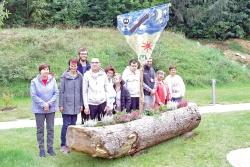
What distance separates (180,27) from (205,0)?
9.72 ft

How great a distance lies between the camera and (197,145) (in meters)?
9.77

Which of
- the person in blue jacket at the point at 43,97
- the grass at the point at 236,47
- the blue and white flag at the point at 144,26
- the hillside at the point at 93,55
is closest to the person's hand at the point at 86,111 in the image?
the person in blue jacket at the point at 43,97

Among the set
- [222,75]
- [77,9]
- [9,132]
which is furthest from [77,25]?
[9,132]

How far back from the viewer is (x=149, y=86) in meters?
11.0

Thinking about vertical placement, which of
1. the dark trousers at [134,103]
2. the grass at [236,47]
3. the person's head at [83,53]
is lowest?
the dark trousers at [134,103]

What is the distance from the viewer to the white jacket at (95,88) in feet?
30.7

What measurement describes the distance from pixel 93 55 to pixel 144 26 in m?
12.9

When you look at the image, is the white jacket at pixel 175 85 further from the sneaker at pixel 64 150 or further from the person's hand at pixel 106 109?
the sneaker at pixel 64 150

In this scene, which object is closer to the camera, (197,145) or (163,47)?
(197,145)

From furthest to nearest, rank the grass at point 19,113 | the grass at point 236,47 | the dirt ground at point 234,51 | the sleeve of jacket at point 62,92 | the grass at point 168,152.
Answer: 1. the grass at point 236,47
2. the dirt ground at point 234,51
3. the grass at point 19,113
4. the sleeve of jacket at point 62,92
5. the grass at point 168,152

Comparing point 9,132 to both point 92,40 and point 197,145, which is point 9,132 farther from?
point 92,40

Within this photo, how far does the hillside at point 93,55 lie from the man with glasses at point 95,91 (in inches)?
425

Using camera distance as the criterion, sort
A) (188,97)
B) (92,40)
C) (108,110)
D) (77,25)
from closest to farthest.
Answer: (108,110) < (188,97) < (92,40) < (77,25)

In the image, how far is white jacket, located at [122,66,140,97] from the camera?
10562 millimetres
